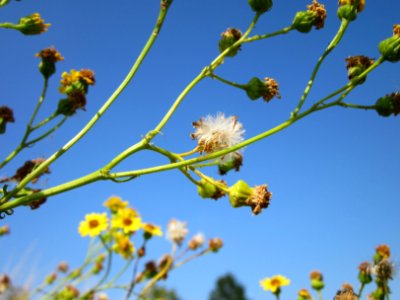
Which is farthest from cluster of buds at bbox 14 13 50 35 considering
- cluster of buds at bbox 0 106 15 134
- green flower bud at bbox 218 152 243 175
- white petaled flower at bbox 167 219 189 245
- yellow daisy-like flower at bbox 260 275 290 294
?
yellow daisy-like flower at bbox 260 275 290 294

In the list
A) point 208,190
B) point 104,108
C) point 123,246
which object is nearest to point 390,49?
point 208,190

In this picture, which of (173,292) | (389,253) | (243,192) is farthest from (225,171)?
(173,292)

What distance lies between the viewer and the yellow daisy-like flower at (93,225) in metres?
2.33

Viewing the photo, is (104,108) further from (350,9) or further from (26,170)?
(350,9)

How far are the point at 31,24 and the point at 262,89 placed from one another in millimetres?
712

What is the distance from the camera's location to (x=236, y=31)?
1.21 m

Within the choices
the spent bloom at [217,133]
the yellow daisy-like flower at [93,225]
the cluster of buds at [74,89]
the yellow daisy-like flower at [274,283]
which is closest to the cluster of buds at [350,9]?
the spent bloom at [217,133]

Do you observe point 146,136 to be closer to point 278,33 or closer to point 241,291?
point 278,33

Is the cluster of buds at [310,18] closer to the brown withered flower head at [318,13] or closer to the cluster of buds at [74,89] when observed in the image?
the brown withered flower head at [318,13]

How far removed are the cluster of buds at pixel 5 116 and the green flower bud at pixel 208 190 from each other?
597 mm

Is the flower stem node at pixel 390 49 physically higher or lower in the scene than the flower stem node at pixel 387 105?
higher

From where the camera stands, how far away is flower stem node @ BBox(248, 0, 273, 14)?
1.27m

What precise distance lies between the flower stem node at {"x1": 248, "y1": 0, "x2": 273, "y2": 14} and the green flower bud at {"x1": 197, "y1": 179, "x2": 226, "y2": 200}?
542 millimetres

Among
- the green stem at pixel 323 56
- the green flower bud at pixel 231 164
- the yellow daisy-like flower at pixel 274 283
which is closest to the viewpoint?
the green stem at pixel 323 56
